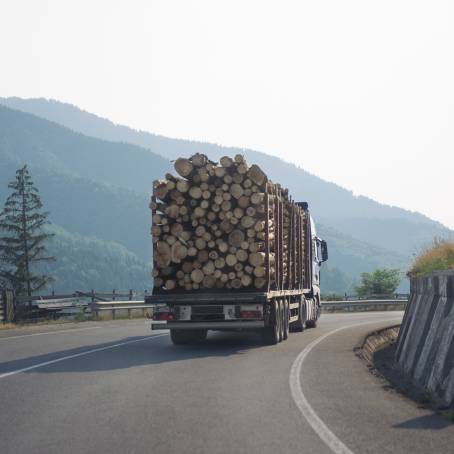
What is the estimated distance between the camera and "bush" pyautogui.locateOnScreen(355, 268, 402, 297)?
203ft

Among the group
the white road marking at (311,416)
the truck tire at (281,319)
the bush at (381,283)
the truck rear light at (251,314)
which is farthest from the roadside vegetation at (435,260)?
the bush at (381,283)

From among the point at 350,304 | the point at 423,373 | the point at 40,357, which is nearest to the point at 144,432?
the point at 423,373

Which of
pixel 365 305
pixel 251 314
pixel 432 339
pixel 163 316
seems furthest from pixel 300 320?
pixel 365 305

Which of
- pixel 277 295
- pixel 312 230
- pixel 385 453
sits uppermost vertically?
pixel 312 230

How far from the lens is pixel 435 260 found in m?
23.7

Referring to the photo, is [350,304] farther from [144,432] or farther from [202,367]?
[144,432]

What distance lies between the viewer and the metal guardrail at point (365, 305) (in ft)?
166

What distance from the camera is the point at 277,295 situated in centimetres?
1845

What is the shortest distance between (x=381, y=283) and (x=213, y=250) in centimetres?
4631

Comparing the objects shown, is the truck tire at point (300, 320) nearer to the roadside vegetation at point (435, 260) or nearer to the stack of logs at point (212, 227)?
the roadside vegetation at point (435, 260)

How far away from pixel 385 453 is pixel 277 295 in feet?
38.5

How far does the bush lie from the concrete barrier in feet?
156

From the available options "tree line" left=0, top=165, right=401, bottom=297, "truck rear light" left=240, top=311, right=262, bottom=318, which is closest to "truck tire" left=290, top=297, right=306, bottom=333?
"truck rear light" left=240, top=311, right=262, bottom=318

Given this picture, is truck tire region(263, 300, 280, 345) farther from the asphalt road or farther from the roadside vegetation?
the roadside vegetation
